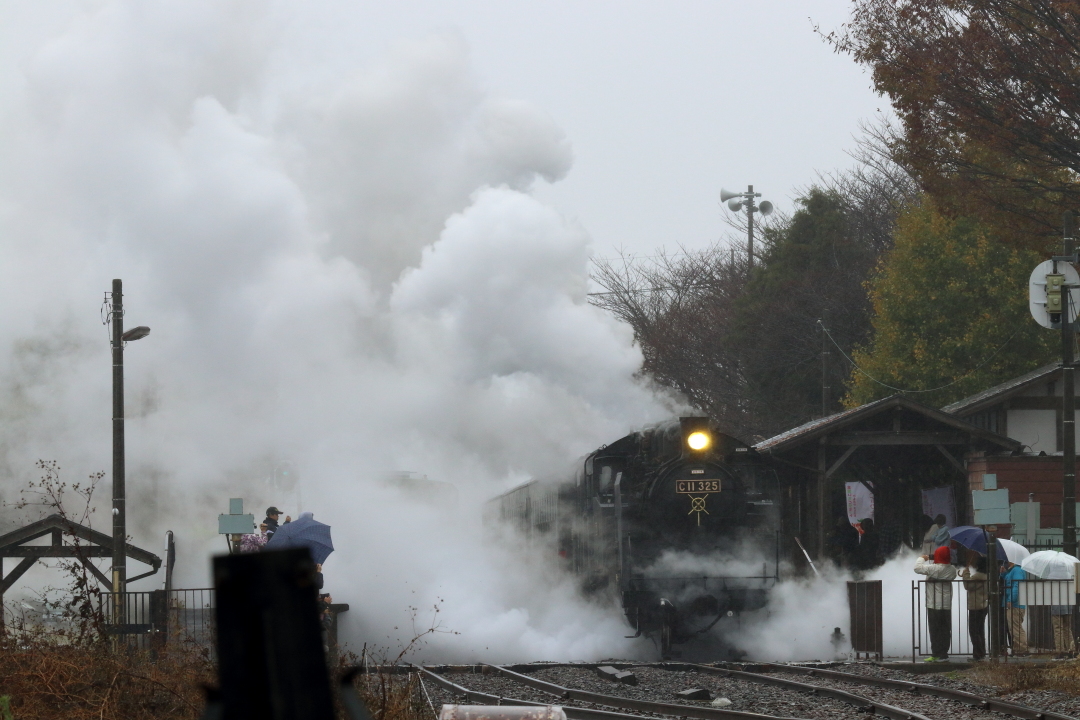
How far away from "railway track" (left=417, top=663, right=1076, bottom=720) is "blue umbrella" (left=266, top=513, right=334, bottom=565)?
65.6 inches

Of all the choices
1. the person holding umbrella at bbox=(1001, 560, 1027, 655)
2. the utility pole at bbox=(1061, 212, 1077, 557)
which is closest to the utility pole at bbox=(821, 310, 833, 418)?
the utility pole at bbox=(1061, 212, 1077, 557)

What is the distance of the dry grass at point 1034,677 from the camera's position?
39.1 ft

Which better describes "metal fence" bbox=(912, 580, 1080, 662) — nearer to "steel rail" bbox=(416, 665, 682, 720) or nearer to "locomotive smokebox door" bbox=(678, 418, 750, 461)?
"locomotive smokebox door" bbox=(678, 418, 750, 461)

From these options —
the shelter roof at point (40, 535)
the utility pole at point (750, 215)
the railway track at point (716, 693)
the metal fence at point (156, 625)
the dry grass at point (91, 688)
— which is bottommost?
the railway track at point (716, 693)

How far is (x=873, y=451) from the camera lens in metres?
24.6

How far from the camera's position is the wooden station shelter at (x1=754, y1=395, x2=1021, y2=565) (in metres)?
23.0

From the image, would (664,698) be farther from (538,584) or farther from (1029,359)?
(1029,359)

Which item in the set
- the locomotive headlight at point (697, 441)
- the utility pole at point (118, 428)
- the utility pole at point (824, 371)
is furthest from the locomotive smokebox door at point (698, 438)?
the utility pole at point (824, 371)

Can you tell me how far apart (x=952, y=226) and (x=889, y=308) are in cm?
271

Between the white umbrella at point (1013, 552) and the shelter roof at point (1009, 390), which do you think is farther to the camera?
the shelter roof at point (1009, 390)

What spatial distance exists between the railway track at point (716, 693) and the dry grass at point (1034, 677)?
767 millimetres

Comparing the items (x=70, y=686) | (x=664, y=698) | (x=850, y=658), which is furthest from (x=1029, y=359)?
(x=70, y=686)

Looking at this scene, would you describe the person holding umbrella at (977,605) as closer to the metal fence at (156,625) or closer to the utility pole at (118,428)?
the metal fence at (156,625)

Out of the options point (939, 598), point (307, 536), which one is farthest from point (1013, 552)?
point (307, 536)
